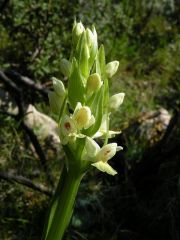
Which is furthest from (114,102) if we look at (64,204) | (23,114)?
(23,114)

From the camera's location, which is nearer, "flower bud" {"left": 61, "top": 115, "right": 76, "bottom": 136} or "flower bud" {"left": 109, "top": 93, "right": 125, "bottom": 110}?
"flower bud" {"left": 61, "top": 115, "right": 76, "bottom": 136}

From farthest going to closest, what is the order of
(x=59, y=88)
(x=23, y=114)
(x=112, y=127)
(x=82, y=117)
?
1. (x=112, y=127)
2. (x=23, y=114)
3. (x=59, y=88)
4. (x=82, y=117)

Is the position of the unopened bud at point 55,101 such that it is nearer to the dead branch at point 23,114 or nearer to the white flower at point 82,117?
the white flower at point 82,117

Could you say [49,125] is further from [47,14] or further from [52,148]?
[47,14]

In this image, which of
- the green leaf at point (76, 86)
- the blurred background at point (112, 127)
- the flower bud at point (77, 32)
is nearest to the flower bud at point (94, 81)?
the green leaf at point (76, 86)

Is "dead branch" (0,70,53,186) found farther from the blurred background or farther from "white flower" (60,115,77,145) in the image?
"white flower" (60,115,77,145)

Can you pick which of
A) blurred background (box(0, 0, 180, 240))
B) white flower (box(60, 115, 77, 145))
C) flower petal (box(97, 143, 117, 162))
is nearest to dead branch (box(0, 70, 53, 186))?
blurred background (box(0, 0, 180, 240))

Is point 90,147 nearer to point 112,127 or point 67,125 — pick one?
point 67,125
